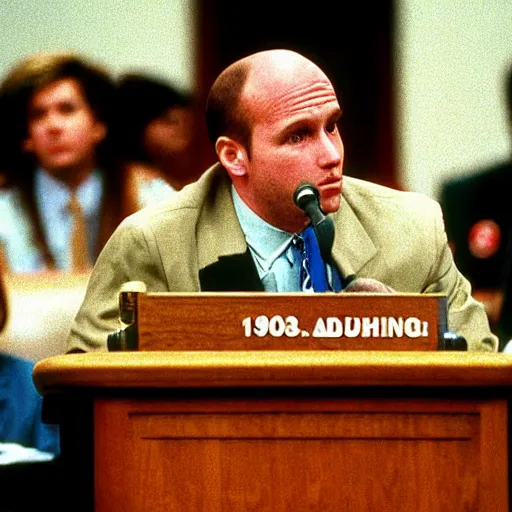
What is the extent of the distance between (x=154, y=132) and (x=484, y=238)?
1100 millimetres

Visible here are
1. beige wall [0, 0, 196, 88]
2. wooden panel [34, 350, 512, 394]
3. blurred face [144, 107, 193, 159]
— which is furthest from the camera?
beige wall [0, 0, 196, 88]

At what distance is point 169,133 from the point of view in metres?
4.21

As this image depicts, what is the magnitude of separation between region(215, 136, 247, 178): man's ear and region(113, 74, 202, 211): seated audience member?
1359 millimetres

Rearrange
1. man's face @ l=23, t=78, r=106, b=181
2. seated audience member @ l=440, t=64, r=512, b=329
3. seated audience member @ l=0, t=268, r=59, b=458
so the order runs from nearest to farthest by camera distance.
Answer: seated audience member @ l=0, t=268, r=59, b=458 < man's face @ l=23, t=78, r=106, b=181 < seated audience member @ l=440, t=64, r=512, b=329

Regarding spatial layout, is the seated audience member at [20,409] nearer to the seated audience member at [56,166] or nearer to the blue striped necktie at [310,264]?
the blue striped necktie at [310,264]

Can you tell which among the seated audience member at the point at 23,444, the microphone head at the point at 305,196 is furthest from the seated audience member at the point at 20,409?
the microphone head at the point at 305,196

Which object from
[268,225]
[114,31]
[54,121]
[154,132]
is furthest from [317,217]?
[114,31]

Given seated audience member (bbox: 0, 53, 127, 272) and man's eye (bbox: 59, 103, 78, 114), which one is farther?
man's eye (bbox: 59, 103, 78, 114)

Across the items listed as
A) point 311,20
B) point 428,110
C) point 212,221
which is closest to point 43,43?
point 311,20


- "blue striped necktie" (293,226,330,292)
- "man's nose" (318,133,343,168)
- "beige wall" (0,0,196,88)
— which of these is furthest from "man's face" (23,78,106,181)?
"man's nose" (318,133,343,168)

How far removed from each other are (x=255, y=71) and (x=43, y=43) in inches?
81.9

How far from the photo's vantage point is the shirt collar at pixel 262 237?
2414mm

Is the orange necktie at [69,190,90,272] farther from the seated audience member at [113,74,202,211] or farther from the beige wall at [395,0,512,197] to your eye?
the beige wall at [395,0,512,197]

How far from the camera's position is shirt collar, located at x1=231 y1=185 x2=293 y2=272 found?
95.0 inches
